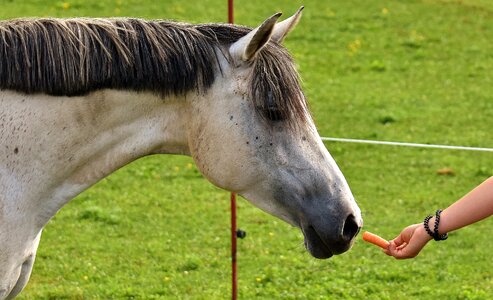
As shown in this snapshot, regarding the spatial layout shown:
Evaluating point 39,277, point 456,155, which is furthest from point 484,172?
point 39,277

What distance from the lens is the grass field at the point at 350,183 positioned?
771 cm

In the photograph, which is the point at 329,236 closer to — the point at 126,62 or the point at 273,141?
the point at 273,141

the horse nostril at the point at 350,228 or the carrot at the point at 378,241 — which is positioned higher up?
the horse nostril at the point at 350,228

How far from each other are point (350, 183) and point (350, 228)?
18.4ft

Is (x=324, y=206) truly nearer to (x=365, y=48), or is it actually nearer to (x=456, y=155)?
(x=456, y=155)

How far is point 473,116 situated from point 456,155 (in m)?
1.28

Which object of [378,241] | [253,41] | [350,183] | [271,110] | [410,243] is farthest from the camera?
[350,183]

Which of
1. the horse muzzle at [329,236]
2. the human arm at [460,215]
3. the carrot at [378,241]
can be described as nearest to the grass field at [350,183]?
the carrot at [378,241]

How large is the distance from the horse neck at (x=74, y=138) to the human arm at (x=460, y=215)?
1.02 meters

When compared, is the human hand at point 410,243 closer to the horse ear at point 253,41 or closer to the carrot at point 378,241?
the carrot at point 378,241

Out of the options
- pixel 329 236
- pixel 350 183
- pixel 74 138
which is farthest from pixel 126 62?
pixel 350 183

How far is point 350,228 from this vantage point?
4324mm

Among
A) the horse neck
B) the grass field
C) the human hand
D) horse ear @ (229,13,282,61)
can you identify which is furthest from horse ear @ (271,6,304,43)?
the grass field

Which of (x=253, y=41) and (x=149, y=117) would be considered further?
(x=149, y=117)
